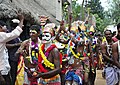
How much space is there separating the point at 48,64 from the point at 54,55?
180mm

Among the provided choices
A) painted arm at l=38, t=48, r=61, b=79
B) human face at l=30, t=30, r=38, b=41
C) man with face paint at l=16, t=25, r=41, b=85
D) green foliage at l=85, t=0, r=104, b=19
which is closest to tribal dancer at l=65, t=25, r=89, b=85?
man with face paint at l=16, t=25, r=41, b=85

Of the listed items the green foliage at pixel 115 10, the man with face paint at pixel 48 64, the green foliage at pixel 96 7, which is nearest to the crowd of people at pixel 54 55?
the man with face paint at pixel 48 64

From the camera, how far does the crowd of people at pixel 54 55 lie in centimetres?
618

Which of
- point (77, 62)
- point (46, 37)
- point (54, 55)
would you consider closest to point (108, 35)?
point (77, 62)

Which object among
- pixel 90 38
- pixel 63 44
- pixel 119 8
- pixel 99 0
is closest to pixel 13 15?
pixel 63 44

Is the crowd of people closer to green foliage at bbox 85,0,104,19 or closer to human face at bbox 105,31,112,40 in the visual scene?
human face at bbox 105,31,112,40

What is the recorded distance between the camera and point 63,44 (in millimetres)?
9891

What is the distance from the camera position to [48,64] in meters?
6.09

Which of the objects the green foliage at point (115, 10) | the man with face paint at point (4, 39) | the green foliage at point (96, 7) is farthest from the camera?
the green foliage at point (96, 7)

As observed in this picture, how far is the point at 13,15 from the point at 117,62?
4.24 metres

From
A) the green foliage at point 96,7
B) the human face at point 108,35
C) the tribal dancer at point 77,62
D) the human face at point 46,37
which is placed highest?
the green foliage at point 96,7

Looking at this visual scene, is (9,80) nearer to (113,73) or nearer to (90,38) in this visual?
(113,73)

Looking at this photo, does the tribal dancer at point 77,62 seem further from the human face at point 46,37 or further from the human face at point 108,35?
the human face at point 46,37

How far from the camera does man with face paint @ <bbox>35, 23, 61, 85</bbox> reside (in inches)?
236
